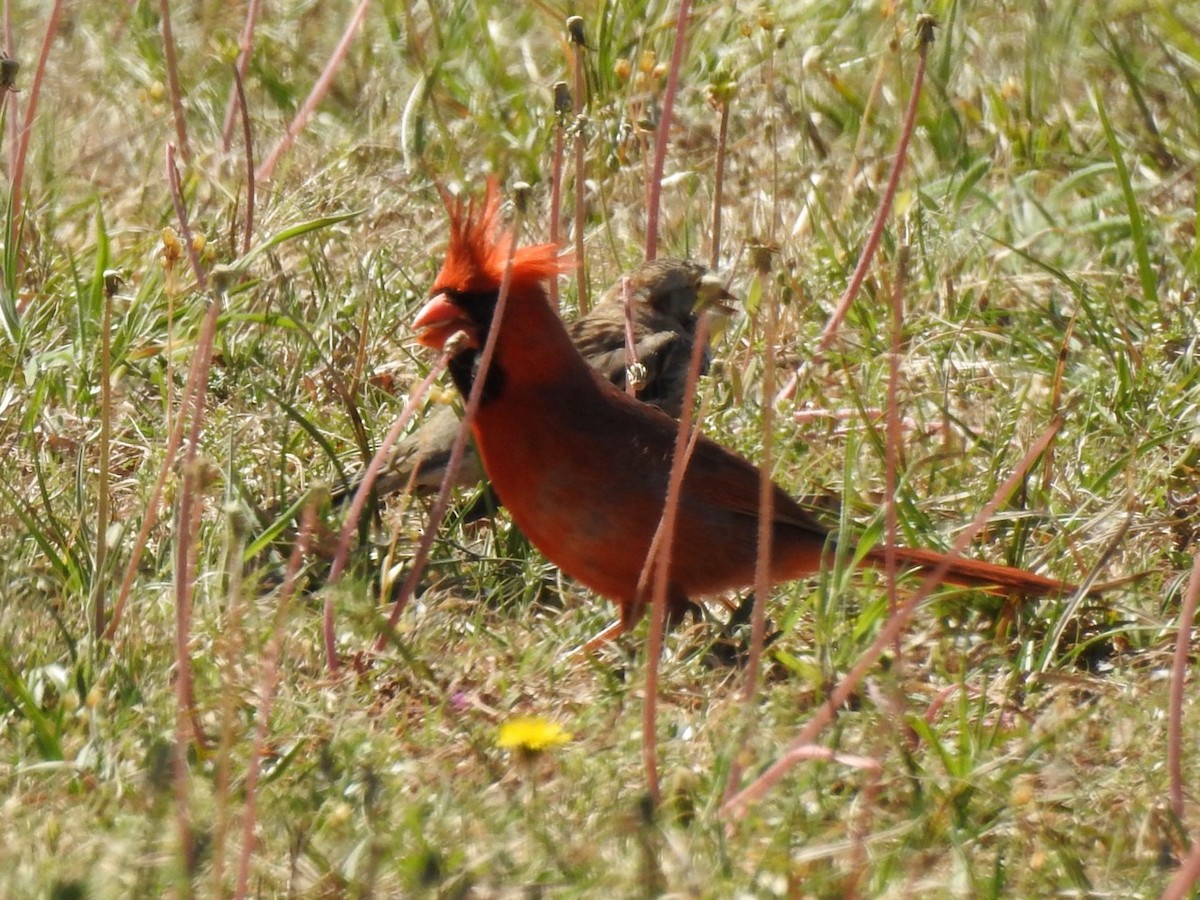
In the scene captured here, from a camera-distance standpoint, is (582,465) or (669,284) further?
(669,284)

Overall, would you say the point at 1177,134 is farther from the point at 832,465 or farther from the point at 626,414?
the point at 626,414

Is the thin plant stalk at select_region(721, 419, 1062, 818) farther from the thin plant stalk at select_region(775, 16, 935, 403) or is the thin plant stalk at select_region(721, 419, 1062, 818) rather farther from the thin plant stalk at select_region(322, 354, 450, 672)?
the thin plant stalk at select_region(775, 16, 935, 403)

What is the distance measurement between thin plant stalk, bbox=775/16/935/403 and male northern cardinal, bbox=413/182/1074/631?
526mm

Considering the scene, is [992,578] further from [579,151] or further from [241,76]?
[241,76]

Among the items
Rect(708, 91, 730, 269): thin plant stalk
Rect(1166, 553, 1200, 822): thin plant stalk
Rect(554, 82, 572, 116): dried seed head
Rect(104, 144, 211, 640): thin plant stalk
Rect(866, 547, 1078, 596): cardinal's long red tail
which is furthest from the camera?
Rect(708, 91, 730, 269): thin plant stalk

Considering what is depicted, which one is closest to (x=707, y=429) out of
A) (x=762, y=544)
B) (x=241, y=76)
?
(x=241, y=76)

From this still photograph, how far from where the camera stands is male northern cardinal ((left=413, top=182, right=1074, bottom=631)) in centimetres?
359

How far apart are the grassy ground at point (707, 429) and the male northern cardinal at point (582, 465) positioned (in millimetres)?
132

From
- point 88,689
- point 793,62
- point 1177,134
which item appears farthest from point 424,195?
point 88,689

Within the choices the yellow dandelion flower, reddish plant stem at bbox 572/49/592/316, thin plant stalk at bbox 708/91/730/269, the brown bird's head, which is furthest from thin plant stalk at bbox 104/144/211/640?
the brown bird's head

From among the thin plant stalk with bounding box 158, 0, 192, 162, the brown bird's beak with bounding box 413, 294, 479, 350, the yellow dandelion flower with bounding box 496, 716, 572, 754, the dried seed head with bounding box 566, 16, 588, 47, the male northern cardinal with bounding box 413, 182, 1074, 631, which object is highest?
the thin plant stalk with bounding box 158, 0, 192, 162

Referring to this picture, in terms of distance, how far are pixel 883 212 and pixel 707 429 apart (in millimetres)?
702

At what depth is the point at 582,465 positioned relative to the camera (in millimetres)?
3656

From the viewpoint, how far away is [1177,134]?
5371 mm
